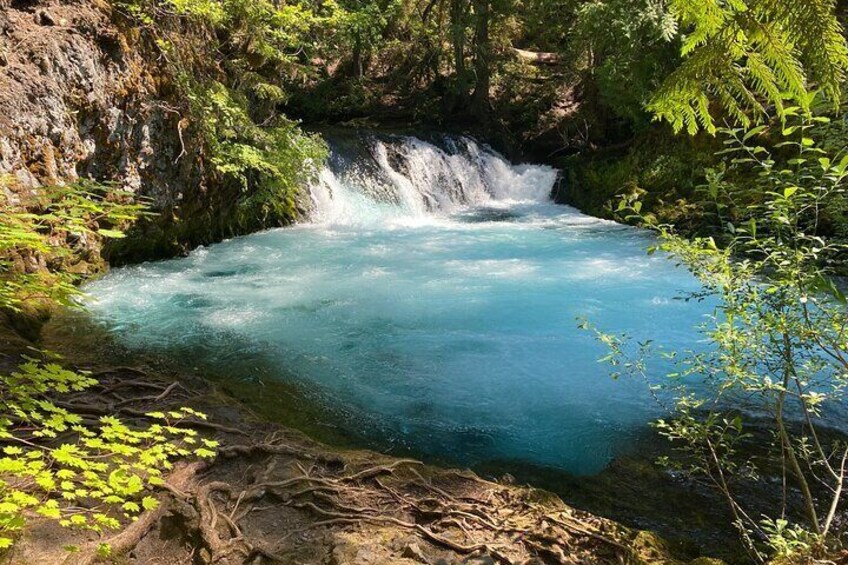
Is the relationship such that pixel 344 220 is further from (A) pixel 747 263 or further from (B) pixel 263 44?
(A) pixel 747 263

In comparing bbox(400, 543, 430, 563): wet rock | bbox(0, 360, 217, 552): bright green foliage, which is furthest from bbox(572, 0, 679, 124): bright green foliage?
bbox(0, 360, 217, 552): bright green foliage

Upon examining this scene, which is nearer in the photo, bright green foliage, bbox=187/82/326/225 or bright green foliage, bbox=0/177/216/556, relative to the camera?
bright green foliage, bbox=0/177/216/556

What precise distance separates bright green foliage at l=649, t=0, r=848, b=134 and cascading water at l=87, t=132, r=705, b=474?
10.3ft

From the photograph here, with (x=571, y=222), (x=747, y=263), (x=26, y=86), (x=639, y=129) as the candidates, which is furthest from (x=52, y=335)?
(x=639, y=129)

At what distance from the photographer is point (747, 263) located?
284 centimetres

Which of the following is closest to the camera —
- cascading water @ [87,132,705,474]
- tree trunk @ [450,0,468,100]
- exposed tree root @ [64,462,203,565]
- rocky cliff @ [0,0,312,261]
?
exposed tree root @ [64,462,203,565]

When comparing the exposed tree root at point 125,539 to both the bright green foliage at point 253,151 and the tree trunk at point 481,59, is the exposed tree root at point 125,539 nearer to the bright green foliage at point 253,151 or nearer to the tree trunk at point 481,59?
the bright green foliage at point 253,151

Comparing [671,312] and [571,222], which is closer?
[671,312]

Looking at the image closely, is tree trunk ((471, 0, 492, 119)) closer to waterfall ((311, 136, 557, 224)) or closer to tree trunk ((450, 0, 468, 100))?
tree trunk ((450, 0, 468, 100))

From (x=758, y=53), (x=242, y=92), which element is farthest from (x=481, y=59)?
(x=758, y=53)

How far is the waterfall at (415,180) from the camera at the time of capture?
14.3 m

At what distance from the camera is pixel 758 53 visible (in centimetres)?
205

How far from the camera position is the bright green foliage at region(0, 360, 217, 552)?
6.60ft

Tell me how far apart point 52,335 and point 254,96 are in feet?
26.2
